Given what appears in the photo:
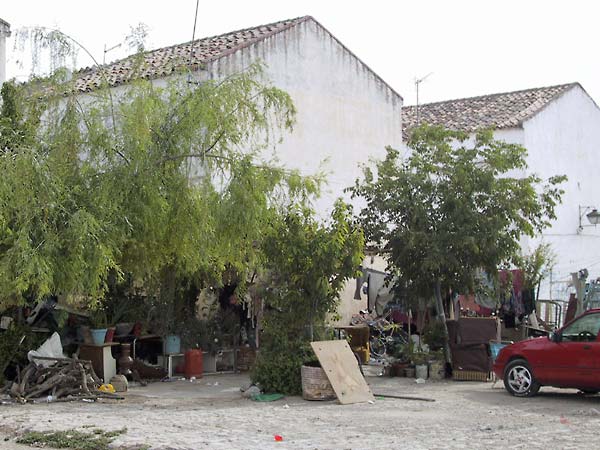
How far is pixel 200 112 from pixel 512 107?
58.6 feet

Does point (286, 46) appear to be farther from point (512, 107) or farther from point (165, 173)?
point (512, 107)

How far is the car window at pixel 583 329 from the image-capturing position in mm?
13102

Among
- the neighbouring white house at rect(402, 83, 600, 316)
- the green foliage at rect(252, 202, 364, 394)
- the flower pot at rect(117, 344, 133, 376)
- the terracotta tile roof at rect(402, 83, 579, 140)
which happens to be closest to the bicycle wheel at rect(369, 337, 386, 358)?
the green foliage at rect(252, 202, 364, 394)

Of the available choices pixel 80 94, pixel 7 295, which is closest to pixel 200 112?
pixel 80 94

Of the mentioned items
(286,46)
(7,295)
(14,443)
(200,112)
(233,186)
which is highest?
(286,46)

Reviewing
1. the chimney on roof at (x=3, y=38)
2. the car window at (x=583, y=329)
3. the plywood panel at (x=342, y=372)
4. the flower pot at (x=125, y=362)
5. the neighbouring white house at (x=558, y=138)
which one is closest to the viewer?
the car window at (x=583, y=329)

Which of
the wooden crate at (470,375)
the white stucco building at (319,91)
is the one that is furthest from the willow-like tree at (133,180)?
the wooden crate at (470,375)

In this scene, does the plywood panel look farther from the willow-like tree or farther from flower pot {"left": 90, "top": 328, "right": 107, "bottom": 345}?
flower pot {"left": 90, "top": 328, "right": 107, "bottom": 345}

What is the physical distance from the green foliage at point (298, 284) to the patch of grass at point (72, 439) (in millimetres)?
4422

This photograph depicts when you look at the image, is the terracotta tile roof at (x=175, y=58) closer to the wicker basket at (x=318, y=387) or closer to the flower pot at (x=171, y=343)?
the flower pot at (x=171, y=343)

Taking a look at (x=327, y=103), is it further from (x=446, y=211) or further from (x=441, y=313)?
(x=441, y=313)

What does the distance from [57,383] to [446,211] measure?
810 centimetres

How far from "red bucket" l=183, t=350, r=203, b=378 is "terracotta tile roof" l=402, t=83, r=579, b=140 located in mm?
12512

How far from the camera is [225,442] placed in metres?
9.73
